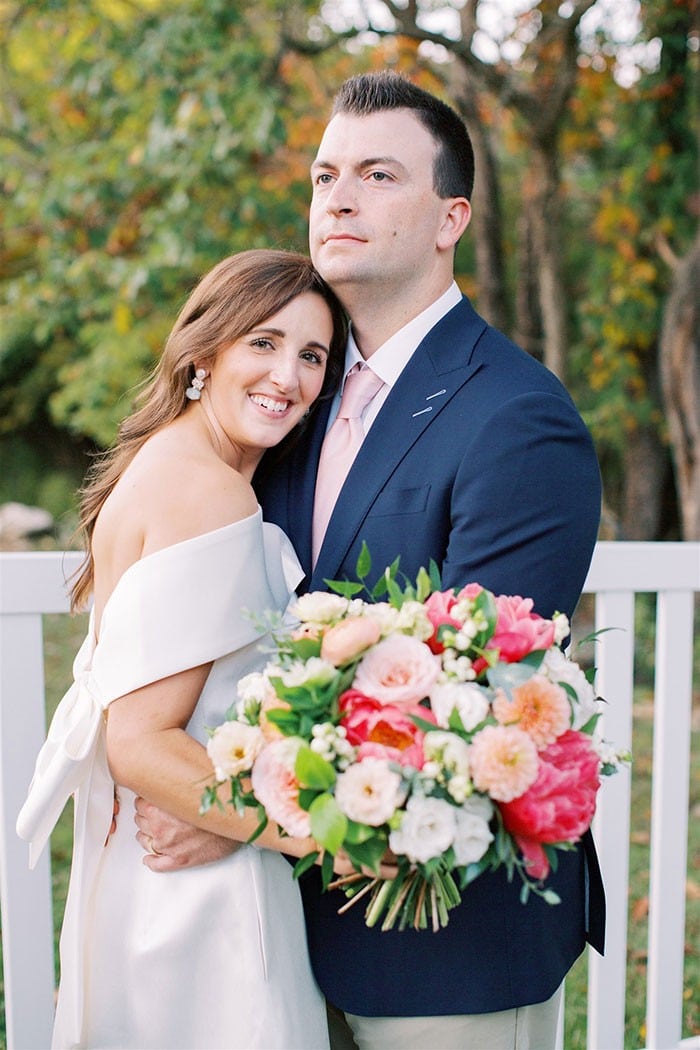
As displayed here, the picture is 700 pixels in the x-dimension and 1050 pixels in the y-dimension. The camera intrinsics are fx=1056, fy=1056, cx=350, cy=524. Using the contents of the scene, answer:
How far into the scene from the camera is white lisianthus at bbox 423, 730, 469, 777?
1.49m

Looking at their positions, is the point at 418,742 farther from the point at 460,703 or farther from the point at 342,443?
the point at 342,443

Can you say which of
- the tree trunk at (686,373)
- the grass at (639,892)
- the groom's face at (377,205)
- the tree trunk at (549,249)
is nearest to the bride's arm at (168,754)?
the groom's face at (377,205)

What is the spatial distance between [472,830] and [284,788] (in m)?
0.28

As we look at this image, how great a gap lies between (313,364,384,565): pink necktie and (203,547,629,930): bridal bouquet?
29.8 inches

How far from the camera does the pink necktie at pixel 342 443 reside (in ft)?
7.90

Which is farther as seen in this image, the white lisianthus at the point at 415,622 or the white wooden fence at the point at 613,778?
the white wooden fence at the point at 613,778

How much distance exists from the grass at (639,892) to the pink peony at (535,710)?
2702 millimetres

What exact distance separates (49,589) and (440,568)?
97 centimetres

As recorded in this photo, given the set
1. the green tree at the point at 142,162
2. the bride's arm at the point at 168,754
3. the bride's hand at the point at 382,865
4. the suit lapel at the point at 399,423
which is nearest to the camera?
the bride's hand at the point at 382,865

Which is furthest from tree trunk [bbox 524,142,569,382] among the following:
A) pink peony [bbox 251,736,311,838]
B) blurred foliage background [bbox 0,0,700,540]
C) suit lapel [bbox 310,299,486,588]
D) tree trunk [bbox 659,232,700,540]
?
pink peony [bbox 251,736,311,838]

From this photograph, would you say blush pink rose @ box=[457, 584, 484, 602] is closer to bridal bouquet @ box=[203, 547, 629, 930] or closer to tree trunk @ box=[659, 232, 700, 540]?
bridal bouquet @ box=[203, 547, 629, 930]

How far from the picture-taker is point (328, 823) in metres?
1.49

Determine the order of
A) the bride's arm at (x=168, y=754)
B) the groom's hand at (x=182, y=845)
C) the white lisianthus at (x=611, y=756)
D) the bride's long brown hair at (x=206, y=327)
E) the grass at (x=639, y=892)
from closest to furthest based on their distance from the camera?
1. the white lisianthus at (x=611, y=756)
2. the bride's arm at (x=168, y=754)
3. the groom's hand at (x=182, y=845)
4. the bride's long brown hair at (x=206, y=327)
5. the grass at (x=639, y=892)

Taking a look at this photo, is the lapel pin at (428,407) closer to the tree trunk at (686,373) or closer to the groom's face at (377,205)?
the groom's face at (377,205)
